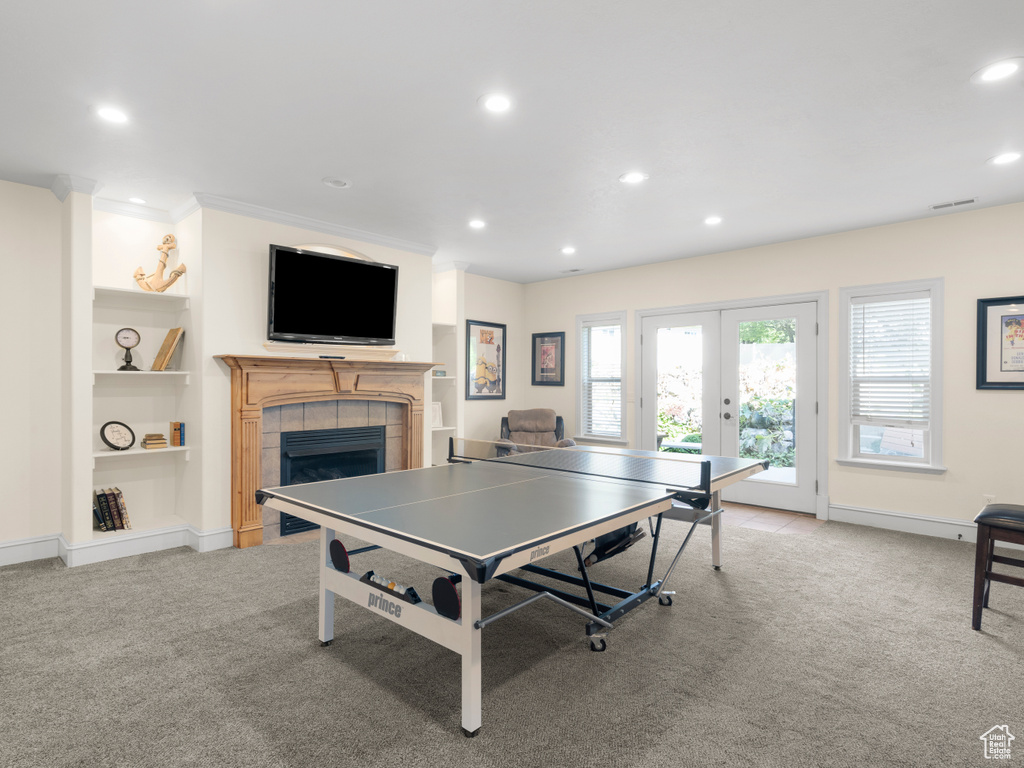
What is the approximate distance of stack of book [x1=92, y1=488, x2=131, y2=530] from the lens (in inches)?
152

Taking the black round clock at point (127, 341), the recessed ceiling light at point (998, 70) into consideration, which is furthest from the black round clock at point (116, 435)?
the recessed ceiling light at point (998, 70)

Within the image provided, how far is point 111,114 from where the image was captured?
8.98 ft

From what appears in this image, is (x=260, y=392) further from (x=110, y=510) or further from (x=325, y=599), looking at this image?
(x=325, y=599)

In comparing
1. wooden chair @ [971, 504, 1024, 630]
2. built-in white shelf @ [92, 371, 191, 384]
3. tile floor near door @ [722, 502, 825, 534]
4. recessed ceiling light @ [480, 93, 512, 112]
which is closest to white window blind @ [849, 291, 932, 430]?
tile floor near door @ [722, 502, 825, 534]

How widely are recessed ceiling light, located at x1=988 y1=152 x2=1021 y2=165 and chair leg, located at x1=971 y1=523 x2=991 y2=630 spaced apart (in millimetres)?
2111

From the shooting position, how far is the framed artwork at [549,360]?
6.90 m

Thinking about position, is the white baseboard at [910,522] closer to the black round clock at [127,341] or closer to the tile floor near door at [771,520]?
the tile floor near door at [771,520]

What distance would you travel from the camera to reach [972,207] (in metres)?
4.10

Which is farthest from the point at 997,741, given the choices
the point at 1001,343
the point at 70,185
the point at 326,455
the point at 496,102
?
the point at 70,185

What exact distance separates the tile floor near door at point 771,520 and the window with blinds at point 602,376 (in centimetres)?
162

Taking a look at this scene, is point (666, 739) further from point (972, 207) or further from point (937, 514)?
point (972, 207)

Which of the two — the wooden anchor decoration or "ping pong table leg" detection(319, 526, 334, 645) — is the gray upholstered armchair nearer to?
the wooden anchor decoration

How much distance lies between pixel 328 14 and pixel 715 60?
59.5 inches

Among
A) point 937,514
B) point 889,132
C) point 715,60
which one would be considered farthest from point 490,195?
point 937,514
